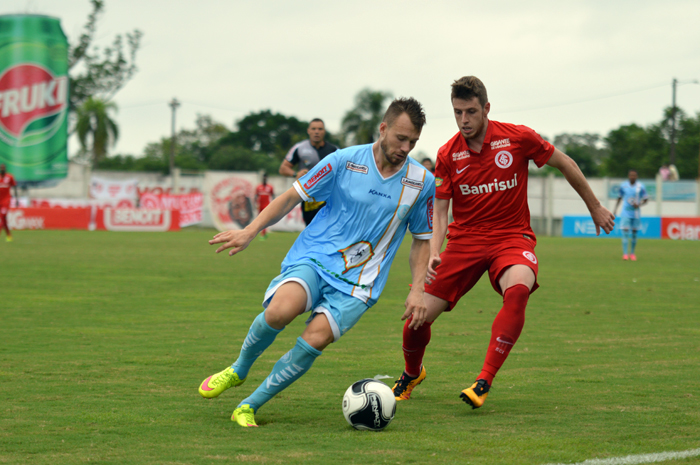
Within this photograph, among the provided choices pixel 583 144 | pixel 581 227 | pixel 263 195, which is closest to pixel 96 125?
pixel 263 195

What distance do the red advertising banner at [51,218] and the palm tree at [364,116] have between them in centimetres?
2787

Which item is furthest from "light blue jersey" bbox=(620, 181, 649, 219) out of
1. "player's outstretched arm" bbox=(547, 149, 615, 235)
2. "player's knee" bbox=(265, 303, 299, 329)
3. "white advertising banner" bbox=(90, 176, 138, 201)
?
"white advertising banner" bbox=(90, 176, 138, 201)

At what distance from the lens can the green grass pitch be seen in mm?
3865

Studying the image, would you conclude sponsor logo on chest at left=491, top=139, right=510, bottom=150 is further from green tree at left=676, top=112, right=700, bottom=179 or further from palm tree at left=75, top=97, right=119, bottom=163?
green tree at left=676, top=112, right=700, bottom=179

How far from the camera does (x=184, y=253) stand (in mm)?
20312

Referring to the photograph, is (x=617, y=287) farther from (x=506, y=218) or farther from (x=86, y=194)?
(x=86, y=194)

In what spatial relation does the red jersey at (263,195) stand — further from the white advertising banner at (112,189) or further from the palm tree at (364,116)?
the palm tree at (364,116)

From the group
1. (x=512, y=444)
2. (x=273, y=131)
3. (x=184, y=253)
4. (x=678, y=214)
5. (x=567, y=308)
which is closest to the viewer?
(x=512, y=444)

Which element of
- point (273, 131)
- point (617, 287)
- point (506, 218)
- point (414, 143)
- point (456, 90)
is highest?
point (273, 131)

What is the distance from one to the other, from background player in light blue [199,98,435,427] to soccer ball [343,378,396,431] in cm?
34

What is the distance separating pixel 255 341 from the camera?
4.56 meters

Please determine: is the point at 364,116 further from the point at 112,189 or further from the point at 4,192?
the point at 4,192

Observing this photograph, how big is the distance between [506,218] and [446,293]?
67cm

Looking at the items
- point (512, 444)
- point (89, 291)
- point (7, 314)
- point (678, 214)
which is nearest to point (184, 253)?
point (89, 291)
